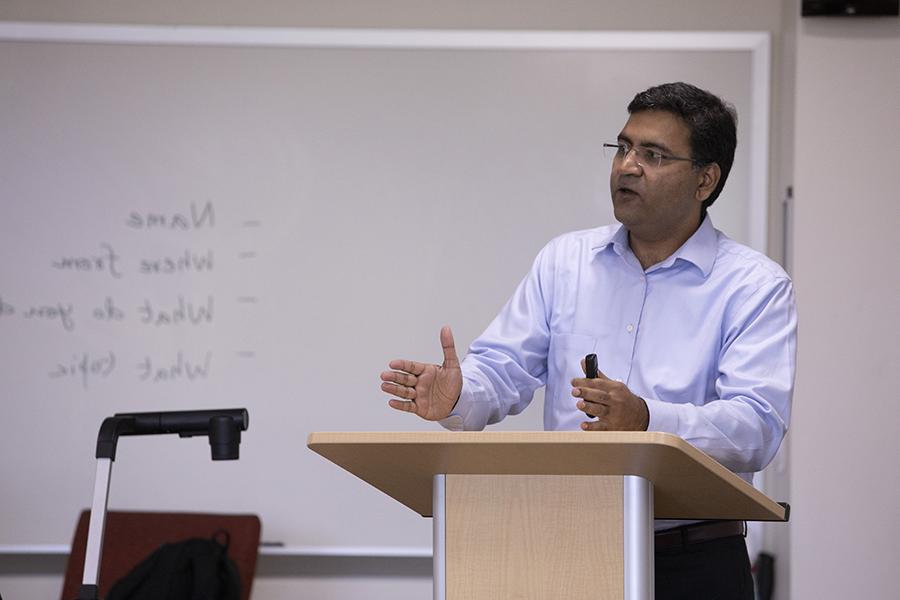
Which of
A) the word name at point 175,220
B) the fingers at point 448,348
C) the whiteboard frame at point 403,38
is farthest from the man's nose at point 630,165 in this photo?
the word name at point 175,220

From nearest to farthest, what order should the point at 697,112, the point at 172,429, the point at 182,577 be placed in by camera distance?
1. the point at 172,429
2. the point at 697,112
3. the point at 182,577

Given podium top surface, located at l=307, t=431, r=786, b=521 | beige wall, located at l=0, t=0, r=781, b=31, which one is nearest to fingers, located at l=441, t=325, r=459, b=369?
podium top surface, located at l=307, t=431, r=786, b=521

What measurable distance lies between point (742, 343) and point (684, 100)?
21.2 inches

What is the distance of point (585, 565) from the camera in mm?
1470

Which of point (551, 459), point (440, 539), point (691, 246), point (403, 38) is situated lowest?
point (440, 539)

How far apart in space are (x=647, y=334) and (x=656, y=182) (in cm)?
31

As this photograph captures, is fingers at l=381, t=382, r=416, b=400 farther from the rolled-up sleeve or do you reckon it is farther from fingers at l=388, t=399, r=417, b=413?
the rolled-up sleeve

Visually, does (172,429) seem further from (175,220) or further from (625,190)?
(175,220)

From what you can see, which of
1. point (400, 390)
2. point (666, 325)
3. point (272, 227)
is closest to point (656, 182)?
point (666, 325)

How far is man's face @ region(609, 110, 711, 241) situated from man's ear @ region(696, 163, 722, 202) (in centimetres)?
2

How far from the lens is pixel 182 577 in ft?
10.3

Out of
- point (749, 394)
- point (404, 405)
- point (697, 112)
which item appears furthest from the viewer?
point (697, 112)

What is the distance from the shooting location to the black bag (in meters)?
3.12

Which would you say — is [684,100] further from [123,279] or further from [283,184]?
[123,279]
